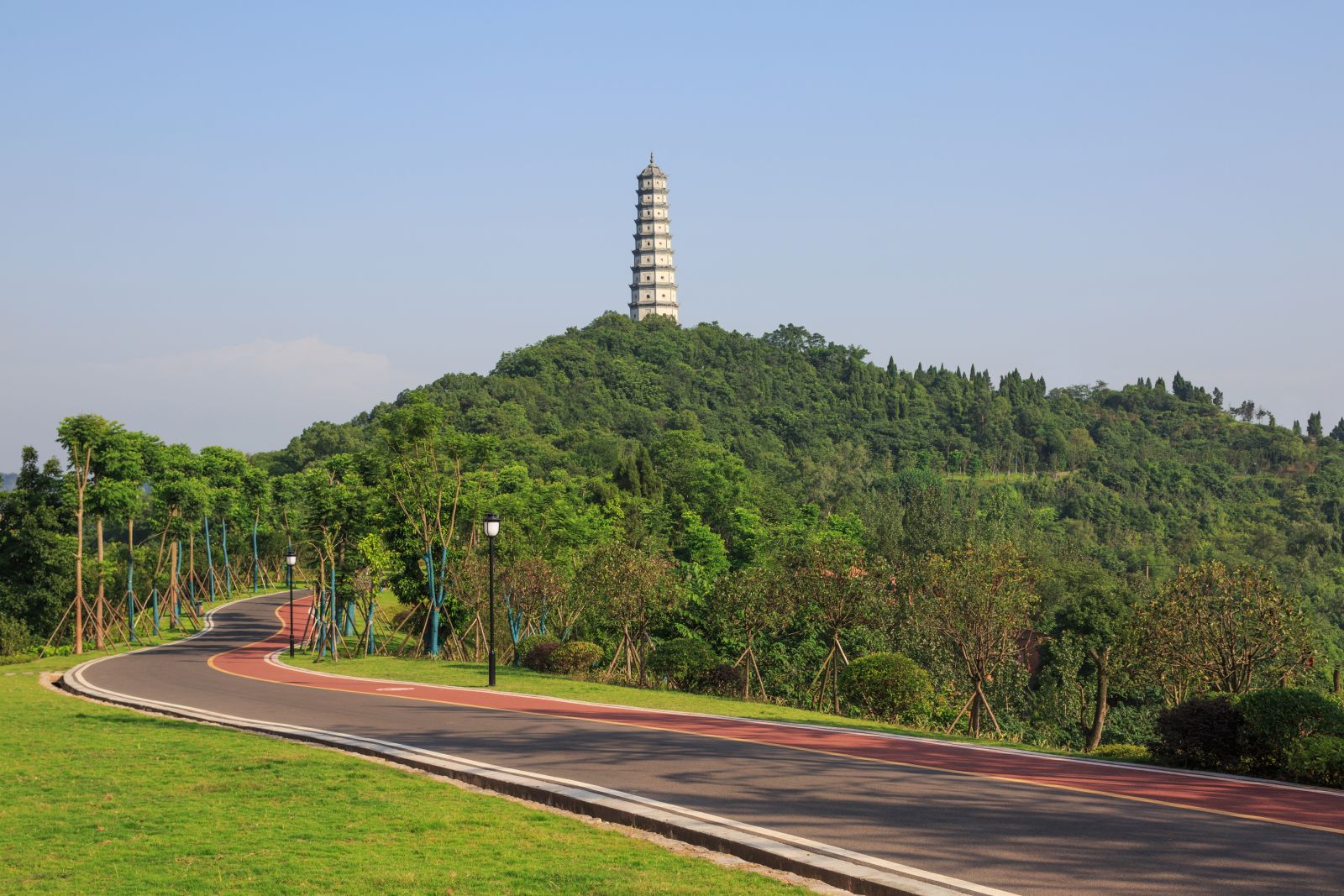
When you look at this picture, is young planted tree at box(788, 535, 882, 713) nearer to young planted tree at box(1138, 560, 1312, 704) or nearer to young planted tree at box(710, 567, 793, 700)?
young planted tree at box(710, 567, 793, 700)

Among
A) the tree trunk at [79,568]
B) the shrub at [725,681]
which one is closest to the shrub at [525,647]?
the shrub at [725,681]

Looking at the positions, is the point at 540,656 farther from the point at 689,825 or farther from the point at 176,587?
the point at 176,587

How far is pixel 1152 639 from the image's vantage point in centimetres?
2481

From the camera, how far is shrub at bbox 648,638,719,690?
90.6ft

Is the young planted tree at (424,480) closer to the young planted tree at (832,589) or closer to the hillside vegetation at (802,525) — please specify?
the hillside vegetation at (802,525)

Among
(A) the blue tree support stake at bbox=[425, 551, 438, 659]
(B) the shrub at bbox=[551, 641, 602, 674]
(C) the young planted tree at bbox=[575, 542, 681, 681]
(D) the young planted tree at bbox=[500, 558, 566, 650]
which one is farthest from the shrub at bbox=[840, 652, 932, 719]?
(A) the blue tree support stake at bbox=[425, 551, 438, 659]

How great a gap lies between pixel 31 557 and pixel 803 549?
32767mm

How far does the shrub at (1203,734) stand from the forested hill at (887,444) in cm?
5955

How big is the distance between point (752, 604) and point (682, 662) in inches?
116

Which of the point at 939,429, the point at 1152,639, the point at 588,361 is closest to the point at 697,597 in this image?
the point at 1152,639

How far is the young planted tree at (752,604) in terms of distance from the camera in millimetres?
29250

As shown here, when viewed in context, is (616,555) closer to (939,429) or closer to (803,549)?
(803,549)

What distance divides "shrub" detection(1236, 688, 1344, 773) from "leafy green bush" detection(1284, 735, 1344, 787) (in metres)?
0.23

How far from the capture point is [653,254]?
159 metres
